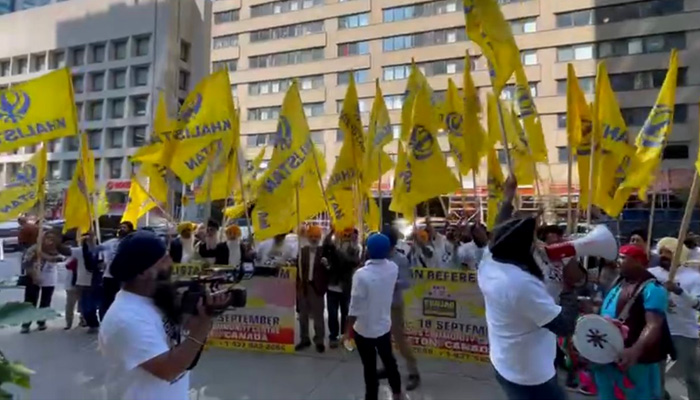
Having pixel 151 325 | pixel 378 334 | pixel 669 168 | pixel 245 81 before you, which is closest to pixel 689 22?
pixel 669 168

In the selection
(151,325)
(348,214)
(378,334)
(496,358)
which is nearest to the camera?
(151,325)

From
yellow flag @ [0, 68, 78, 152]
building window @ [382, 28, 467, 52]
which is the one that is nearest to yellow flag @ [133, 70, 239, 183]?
yellow flag @ [0, 68, 78, 152]

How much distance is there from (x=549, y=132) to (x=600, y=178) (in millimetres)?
32005

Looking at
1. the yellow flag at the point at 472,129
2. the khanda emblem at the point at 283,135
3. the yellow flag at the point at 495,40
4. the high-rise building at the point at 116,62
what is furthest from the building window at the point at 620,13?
the yellow flag at the point at 495,40

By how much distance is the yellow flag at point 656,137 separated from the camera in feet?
24.1

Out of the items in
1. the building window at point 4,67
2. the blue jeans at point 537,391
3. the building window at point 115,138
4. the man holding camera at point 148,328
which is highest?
the building window at point 4,67

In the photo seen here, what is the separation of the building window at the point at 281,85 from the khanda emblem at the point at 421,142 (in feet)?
128

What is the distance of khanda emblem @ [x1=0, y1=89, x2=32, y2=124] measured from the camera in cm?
757

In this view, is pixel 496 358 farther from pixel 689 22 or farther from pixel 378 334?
pixel 689 22

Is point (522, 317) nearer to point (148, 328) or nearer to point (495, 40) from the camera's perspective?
point (148, 328)

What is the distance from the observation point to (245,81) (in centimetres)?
4984

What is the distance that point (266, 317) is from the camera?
310 inches

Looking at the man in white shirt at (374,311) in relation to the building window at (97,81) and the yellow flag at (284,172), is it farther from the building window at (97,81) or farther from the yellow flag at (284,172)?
the building window at (97,81)

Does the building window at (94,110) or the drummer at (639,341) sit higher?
the building window at (94,110)
